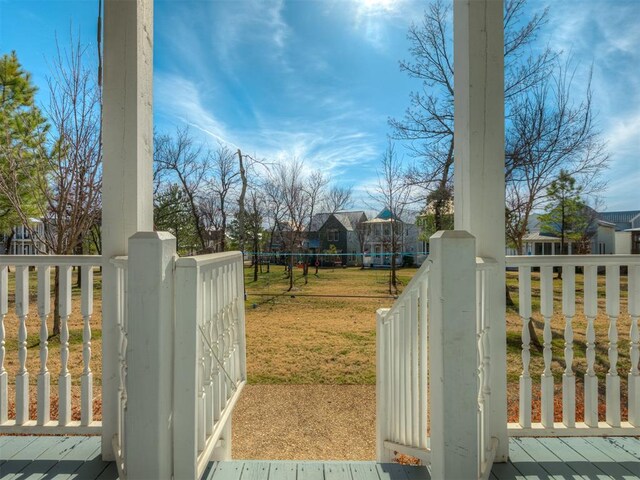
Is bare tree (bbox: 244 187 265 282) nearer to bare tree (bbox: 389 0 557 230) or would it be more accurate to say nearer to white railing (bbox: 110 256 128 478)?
bare tree (bbox: 389 0 557 230)

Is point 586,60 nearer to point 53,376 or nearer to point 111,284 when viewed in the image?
point 111,284

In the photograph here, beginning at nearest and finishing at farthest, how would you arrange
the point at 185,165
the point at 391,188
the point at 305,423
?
1. the point at 305,423
2. the point at 391,188
3. the point at 185,165

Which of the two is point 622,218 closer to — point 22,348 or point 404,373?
point 404,373

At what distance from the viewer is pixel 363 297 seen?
8391 mm

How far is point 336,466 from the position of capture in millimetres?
1382

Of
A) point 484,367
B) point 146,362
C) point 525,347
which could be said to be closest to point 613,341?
point 525,347

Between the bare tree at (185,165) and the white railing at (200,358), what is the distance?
626 cm

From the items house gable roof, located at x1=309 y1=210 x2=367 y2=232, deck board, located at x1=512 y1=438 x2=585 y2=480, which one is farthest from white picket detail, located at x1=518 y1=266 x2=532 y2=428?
house gable roof, located at x1=309 y1=210 x2=367 y2=232

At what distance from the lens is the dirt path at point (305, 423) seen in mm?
2344

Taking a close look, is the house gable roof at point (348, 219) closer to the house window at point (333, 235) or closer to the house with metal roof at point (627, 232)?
the house window at point (333, 235)

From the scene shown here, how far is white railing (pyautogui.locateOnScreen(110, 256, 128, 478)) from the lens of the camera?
1273 mm

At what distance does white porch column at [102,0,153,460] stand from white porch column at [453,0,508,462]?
1.61 m

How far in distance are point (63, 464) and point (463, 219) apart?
2.25 meters

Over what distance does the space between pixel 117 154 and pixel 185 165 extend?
6529mm
